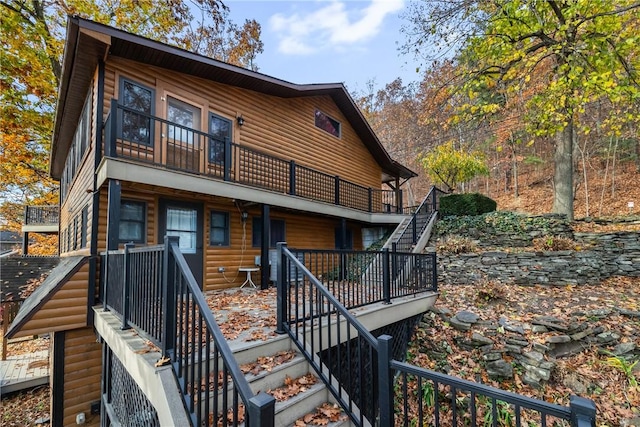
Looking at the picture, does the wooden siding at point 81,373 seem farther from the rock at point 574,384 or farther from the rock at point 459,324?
the rock at point 574,384

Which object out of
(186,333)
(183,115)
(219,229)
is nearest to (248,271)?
(219,229)

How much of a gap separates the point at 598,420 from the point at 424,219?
25.4 ft

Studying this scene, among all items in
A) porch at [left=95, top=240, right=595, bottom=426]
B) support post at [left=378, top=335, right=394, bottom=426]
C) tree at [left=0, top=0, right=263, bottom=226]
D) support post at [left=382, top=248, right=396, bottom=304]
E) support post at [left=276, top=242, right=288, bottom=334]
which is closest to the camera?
porch at [left=95, top=240, right=595, bottom=426]

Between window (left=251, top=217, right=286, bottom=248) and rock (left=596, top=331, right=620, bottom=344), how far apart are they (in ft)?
25.6

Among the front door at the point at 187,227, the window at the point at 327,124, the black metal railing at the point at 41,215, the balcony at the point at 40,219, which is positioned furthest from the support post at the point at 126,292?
the black metal railing at the point at 41,215

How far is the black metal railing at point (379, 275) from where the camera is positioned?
5.04 meters

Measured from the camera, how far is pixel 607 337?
548 cm

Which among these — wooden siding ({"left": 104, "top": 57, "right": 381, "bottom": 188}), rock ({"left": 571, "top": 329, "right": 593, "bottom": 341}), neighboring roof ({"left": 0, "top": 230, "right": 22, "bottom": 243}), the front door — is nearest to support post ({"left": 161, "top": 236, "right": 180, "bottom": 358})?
the front door

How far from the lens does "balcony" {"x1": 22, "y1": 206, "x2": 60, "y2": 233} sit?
56.9 ft

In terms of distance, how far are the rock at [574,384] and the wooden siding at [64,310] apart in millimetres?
8392

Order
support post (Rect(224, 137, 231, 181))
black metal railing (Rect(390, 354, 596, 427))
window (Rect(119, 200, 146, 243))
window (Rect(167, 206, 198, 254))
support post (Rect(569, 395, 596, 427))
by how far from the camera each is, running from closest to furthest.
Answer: support post (Rect(569, 395, 596, 427))
black metal railing (Rect(390, 354, 596, 427))
window (Rect(119, 200, 146, 243))
support post (Rect(224, 137, 231, 181))
window (Rect(167, 206, 198, 254))

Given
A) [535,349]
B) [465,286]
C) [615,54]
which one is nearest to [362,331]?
[535,349]

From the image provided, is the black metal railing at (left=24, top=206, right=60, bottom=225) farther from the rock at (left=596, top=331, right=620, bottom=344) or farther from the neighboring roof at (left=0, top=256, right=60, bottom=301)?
the rock at (left=596, top=331, right=620, bottom=344)

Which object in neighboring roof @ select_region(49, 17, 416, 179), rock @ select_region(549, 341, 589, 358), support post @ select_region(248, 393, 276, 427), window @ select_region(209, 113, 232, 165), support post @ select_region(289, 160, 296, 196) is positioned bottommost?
rock @ select_region(549, 341, 589, 358)
